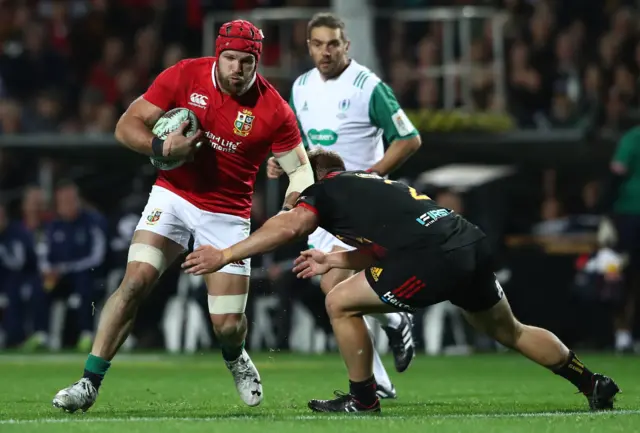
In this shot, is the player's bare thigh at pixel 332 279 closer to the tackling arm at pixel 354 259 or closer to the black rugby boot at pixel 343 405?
the black rugby boot at pixel 343 405

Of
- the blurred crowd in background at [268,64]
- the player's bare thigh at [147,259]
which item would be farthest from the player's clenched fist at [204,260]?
the blurred crowd in background at [268,64]

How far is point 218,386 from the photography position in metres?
11.2

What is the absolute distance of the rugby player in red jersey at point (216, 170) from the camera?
8750mm

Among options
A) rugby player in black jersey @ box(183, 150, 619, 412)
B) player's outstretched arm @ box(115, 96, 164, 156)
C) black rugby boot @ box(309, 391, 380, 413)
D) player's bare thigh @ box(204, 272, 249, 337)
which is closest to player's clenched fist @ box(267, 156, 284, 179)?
player's bare thigh @ box(204, 272, 249, 337)

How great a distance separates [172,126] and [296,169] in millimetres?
845

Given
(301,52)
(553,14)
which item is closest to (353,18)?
(301,52)

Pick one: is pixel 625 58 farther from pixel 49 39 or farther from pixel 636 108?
pixel 49 39

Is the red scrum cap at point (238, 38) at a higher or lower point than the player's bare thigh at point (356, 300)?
higher

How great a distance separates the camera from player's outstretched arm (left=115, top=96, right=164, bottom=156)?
28.8ft

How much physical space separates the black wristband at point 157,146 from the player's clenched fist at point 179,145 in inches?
1.1

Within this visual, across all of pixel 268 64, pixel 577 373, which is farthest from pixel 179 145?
pixel 268 64

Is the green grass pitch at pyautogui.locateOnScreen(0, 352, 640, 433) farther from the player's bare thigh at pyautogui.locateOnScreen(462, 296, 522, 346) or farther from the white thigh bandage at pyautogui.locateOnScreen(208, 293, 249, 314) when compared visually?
the white thigh bandage at pyautogui.locateOnScreen(208, 293, 249, 314)

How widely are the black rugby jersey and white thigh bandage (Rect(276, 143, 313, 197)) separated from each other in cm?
87

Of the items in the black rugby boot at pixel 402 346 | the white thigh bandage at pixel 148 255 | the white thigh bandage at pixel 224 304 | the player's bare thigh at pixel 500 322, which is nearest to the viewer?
the player's bare thigh at pixel 500 322
